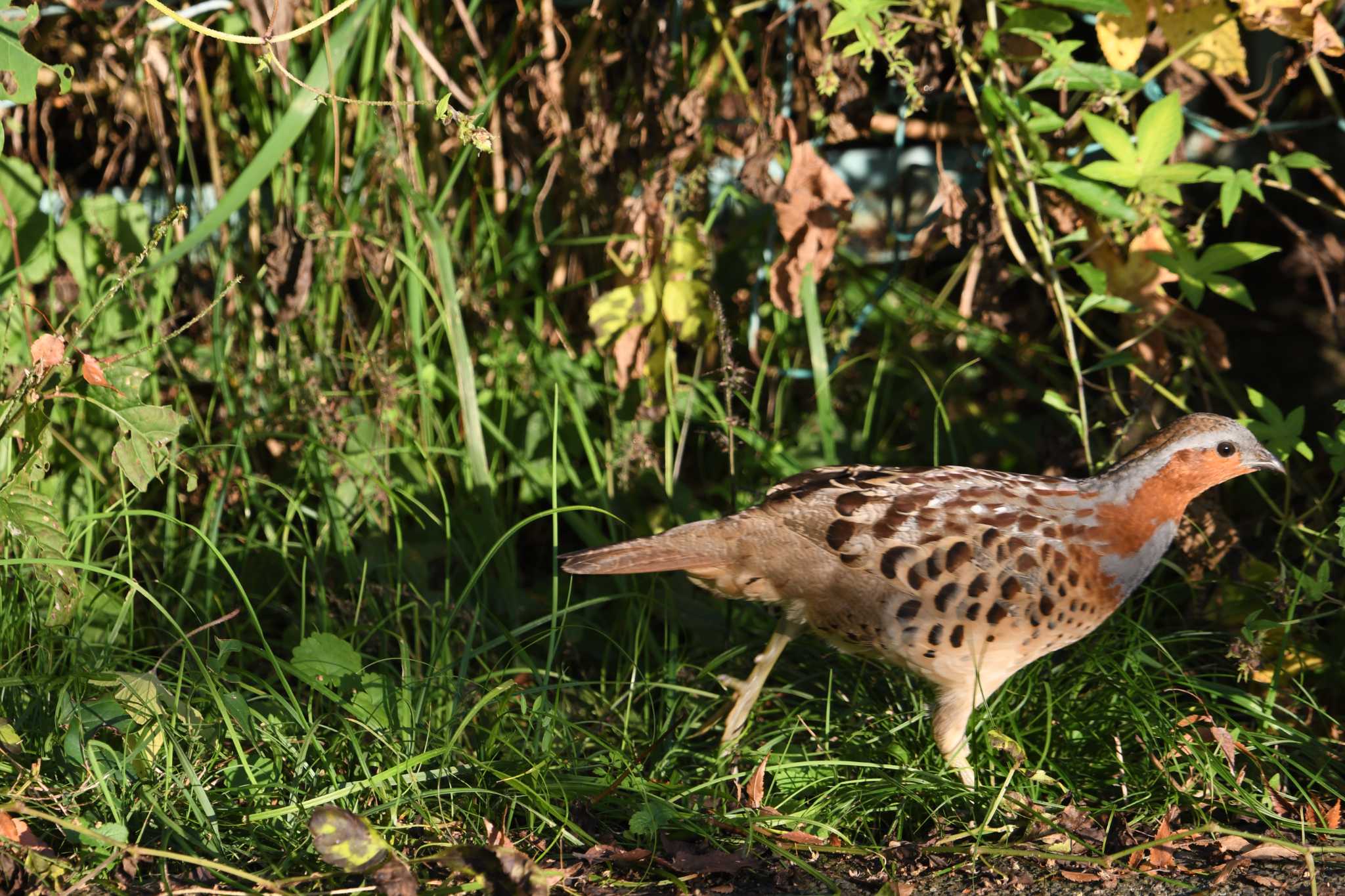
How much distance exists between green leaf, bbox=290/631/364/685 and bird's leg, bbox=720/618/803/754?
93 cm

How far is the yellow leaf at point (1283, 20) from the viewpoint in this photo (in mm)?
3539

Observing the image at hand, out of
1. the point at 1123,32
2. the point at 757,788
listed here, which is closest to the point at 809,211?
the point at 1123,32

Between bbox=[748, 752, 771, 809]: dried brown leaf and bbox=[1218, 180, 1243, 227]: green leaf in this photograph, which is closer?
bbox=[748, 752, 771, 809]: dried brown leaf

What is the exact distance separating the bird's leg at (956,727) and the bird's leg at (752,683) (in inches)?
16.8

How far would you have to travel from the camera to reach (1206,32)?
3662 millimetres

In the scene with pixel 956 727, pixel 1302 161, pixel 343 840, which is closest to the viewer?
pixel 343 840

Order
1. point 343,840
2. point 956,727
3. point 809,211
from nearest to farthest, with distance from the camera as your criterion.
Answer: point 343,840 < point 956,727 < point 809,211

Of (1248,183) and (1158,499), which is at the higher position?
(1248,183)

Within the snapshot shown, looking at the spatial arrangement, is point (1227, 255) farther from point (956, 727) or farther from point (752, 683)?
point (752, 683)

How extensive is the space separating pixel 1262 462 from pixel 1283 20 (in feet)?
4.03

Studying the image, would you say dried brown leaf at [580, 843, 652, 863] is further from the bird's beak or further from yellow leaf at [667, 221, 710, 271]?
yellow leaf at [667, 221, 710, 271]

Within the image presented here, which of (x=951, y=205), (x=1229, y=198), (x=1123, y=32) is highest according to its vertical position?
(x=1123, y=32)

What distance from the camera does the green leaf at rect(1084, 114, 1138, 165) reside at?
3484mm

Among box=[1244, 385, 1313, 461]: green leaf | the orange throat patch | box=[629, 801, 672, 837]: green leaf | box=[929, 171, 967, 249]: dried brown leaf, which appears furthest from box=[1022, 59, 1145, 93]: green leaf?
box=[629, 801, 672, 837]: green leaf
